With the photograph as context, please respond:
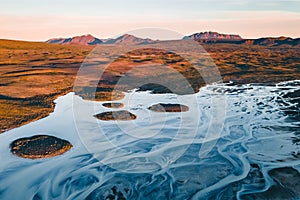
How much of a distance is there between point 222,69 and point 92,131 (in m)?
45.9

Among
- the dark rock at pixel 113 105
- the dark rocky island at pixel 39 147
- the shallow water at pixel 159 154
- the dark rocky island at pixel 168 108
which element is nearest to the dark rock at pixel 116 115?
the shallow water at pixel 159 154

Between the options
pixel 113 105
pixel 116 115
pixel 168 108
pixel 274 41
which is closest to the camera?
pixel 116 115

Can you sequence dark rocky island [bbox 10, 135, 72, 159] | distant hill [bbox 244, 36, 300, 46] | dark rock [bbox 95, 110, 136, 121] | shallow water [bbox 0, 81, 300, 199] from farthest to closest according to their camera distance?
distant hill [bbox 244, 36, 300, 46], dark rock [bbox 95, 110, 136, 121], dark rocky island [bbox 10, 135, 72, 159], shallow water [bbox 0, 81, 300, 199]

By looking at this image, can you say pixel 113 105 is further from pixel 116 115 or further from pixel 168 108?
pixel 168 108

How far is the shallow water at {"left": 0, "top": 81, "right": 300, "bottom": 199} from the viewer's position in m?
14.6

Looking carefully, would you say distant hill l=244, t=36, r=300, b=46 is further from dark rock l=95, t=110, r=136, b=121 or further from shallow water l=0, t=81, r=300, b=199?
dark rock l=95, t=110, r=136, b=121

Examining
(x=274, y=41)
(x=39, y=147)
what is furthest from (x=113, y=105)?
(x=274, y=41)

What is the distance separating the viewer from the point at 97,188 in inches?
580

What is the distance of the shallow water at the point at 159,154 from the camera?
1463cm

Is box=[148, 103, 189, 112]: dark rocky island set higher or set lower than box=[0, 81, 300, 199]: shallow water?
higher

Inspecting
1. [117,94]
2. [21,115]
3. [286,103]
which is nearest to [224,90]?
[286,103]

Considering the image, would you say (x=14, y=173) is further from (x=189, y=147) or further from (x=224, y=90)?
(x=224, y=90)

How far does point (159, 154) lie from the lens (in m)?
18.6

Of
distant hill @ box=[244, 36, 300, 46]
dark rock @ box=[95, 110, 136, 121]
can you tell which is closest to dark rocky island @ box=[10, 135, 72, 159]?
dark rock @ box=[95, 110, 136, 121]
